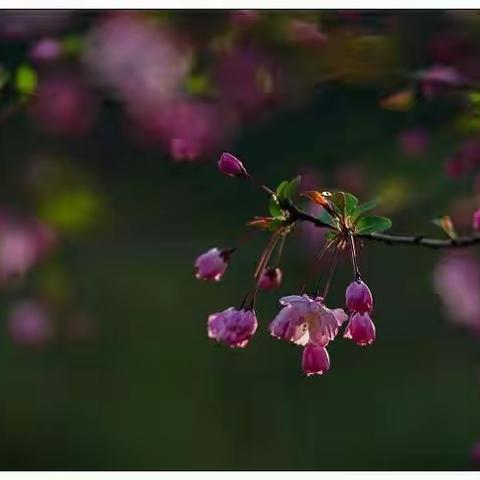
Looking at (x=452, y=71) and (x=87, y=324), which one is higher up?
(x=452, y=71)

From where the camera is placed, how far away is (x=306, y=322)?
0.99m

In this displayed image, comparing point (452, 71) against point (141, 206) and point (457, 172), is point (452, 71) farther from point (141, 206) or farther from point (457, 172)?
point (141, 206)

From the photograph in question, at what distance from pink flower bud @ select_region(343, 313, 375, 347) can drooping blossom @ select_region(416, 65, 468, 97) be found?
18.5 inches

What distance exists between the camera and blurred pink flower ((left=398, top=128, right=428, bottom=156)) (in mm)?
2436

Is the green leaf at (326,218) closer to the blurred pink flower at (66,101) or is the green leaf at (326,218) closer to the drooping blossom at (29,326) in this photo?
the blurred pink flower at (66,101)

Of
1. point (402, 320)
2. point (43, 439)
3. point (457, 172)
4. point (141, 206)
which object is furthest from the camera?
point (141, 206)

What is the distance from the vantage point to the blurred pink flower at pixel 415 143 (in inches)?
95.9

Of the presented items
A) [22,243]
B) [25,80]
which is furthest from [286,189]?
[22,243]

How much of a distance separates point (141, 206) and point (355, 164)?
2.35 ft

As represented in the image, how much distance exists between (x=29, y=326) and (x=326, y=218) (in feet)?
7.79

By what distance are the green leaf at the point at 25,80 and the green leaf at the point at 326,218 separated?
63 cm

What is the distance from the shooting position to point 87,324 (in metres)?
3.35

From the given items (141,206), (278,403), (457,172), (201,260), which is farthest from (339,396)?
(201,260)

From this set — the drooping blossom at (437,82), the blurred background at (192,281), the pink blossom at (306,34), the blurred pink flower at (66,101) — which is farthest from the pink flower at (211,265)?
the blurred pink flower at (66,101)
